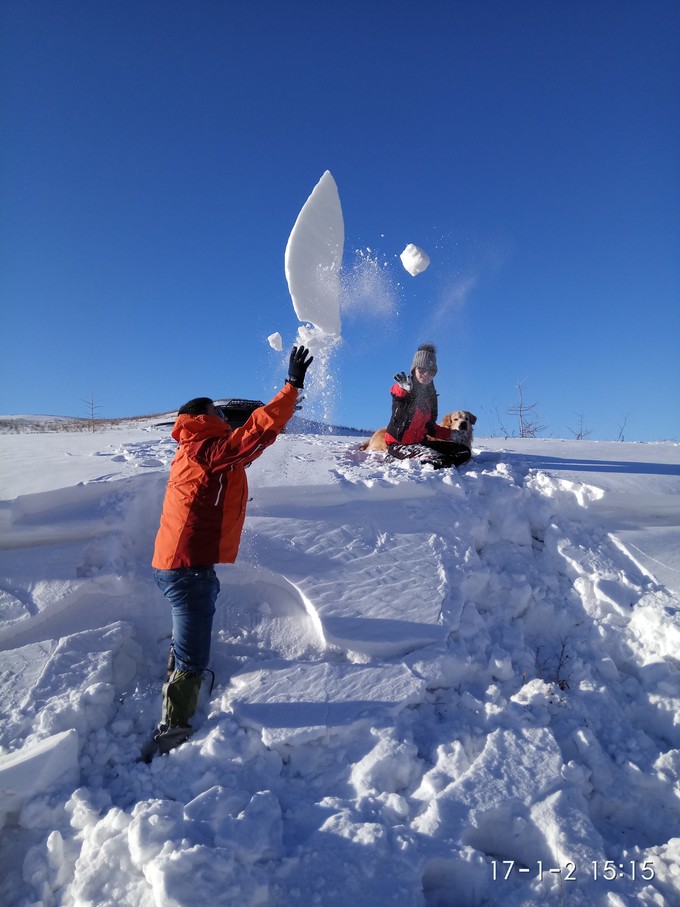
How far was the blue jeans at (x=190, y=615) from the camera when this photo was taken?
9.45 ft

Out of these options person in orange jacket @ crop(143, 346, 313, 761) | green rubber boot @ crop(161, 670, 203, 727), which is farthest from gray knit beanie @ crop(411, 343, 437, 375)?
green rubber boot @ crop(161, 670, 203, 727)

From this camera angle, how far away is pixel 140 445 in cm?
592

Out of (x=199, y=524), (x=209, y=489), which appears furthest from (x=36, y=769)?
(x=209, y=489)

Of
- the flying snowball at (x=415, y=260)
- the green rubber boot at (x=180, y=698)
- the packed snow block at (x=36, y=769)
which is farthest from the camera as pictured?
the flying snowball at (x=415, y=260)

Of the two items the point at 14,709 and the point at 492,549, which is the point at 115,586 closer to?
the point at 14,709

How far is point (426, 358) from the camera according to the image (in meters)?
6.26

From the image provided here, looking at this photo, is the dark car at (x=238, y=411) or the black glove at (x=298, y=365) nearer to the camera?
the black glove at (x=298, y=365)

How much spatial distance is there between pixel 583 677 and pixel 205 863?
2.43 meters

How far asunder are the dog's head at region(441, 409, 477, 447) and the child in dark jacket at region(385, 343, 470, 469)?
28 cm

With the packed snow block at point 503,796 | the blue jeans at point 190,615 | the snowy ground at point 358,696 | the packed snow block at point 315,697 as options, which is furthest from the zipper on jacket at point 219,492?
the packed snow block at point 503,796

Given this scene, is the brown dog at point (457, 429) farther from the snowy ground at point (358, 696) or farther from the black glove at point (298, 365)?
the black glove at point (298, 365)

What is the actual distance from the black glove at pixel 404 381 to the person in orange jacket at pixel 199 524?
3.09 meters

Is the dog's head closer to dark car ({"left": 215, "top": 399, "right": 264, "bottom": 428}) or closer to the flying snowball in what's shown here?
the flying snowball

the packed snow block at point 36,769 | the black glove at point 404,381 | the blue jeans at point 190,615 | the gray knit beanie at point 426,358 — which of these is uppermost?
the gray knit beanie at point 426,358
